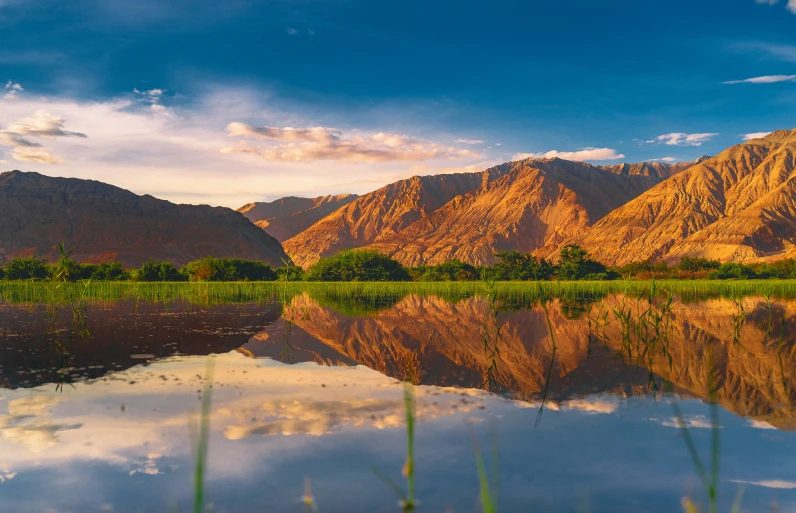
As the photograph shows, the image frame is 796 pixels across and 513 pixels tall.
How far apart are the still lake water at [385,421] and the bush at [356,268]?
55.1m

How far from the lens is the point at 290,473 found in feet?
16.6

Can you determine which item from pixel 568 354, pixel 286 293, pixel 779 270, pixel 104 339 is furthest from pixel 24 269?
pixel 779 270

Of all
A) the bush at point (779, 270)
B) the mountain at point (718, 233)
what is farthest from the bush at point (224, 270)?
the mountain at point (718, 233)

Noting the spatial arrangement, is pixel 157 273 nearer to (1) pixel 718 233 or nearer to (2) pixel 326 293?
(2) pixel 326 293

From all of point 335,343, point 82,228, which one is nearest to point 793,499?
point 335,343

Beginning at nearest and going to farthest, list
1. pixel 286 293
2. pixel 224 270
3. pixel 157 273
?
pixel 286 293 → pixel 157 273 → pixel 224 270

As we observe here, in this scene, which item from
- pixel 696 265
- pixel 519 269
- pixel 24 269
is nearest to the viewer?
pixel 24 269

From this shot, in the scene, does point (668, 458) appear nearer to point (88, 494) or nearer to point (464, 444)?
point (464, 444)

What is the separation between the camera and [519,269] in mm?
74062

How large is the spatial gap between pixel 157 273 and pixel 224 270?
7007mm

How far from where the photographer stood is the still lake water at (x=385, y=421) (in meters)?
4.71

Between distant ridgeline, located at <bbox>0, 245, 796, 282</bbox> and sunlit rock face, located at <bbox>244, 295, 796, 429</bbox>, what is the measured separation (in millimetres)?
45602

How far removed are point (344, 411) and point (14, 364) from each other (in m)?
6.65

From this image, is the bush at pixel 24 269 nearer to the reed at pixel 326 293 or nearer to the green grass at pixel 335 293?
the reed at pixel 326 293
